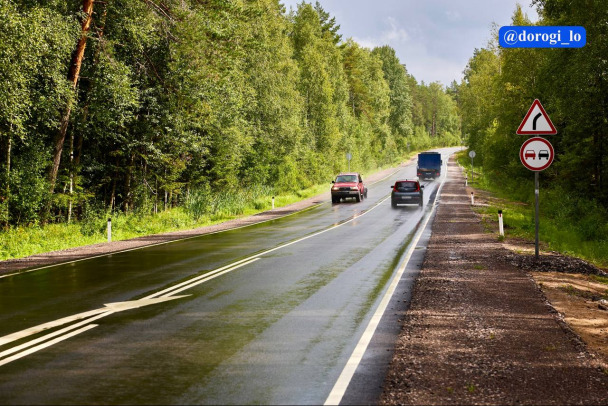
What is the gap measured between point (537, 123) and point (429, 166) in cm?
4843

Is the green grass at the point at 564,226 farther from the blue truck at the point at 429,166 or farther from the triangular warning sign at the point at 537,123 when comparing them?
the blue truck at the point at 429,166

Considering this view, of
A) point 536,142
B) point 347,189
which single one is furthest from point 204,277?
point 347,189

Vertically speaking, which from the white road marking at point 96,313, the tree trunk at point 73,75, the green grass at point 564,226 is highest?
the tree trunk at point 73,75

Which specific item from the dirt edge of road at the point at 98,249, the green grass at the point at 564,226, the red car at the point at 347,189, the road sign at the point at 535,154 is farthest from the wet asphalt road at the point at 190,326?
the red car at the point at 347,189

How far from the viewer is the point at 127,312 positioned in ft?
26.8

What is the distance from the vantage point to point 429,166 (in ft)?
195

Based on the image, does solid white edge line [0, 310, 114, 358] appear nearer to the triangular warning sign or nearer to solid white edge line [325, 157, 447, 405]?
solid white edge line [325, 157, 447, 405]

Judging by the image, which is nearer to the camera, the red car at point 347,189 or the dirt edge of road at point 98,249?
the dirt edge of road at point 98,249

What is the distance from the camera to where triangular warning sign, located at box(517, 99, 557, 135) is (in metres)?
11.8

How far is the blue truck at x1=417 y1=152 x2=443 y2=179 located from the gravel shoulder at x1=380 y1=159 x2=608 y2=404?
160ft

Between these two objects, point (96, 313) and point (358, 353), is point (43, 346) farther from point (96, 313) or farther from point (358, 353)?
point (358, 353)

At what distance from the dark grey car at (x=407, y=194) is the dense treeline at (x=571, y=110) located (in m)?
7.22

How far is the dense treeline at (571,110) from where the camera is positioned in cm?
2345

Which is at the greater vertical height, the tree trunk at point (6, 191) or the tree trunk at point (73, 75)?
the tree trunk at point (73, 75)
